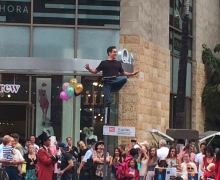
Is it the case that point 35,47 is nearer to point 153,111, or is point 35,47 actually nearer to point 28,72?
point 28,72

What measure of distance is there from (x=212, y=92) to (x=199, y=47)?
2296mm

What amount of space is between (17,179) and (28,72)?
33.5 ft

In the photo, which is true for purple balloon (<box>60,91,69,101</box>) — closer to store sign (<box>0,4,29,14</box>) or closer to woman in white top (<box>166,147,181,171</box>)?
store sign (<box>0,4,29,14</box>)

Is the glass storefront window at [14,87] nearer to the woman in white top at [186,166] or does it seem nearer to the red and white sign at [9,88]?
the red and white sign at [9,88]

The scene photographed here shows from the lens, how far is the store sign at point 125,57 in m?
26.2

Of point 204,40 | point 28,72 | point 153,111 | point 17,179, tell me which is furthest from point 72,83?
point 204,40

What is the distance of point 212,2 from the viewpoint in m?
36.8

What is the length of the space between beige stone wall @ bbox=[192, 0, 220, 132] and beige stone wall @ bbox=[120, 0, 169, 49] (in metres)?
3.69

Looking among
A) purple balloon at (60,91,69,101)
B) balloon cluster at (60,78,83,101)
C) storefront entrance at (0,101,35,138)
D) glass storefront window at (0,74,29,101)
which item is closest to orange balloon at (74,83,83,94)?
balloon cluster at (60,78,83,101)

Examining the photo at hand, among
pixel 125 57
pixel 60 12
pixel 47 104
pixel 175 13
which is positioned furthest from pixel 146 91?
pixel 175 13

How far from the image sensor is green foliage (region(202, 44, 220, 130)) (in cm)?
3381

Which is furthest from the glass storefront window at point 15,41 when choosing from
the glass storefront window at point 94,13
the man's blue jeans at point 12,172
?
the man's blue jeans at point 12,172

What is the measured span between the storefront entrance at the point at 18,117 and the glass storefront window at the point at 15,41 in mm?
1942

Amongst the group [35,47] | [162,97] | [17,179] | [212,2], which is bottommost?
[17,179]
